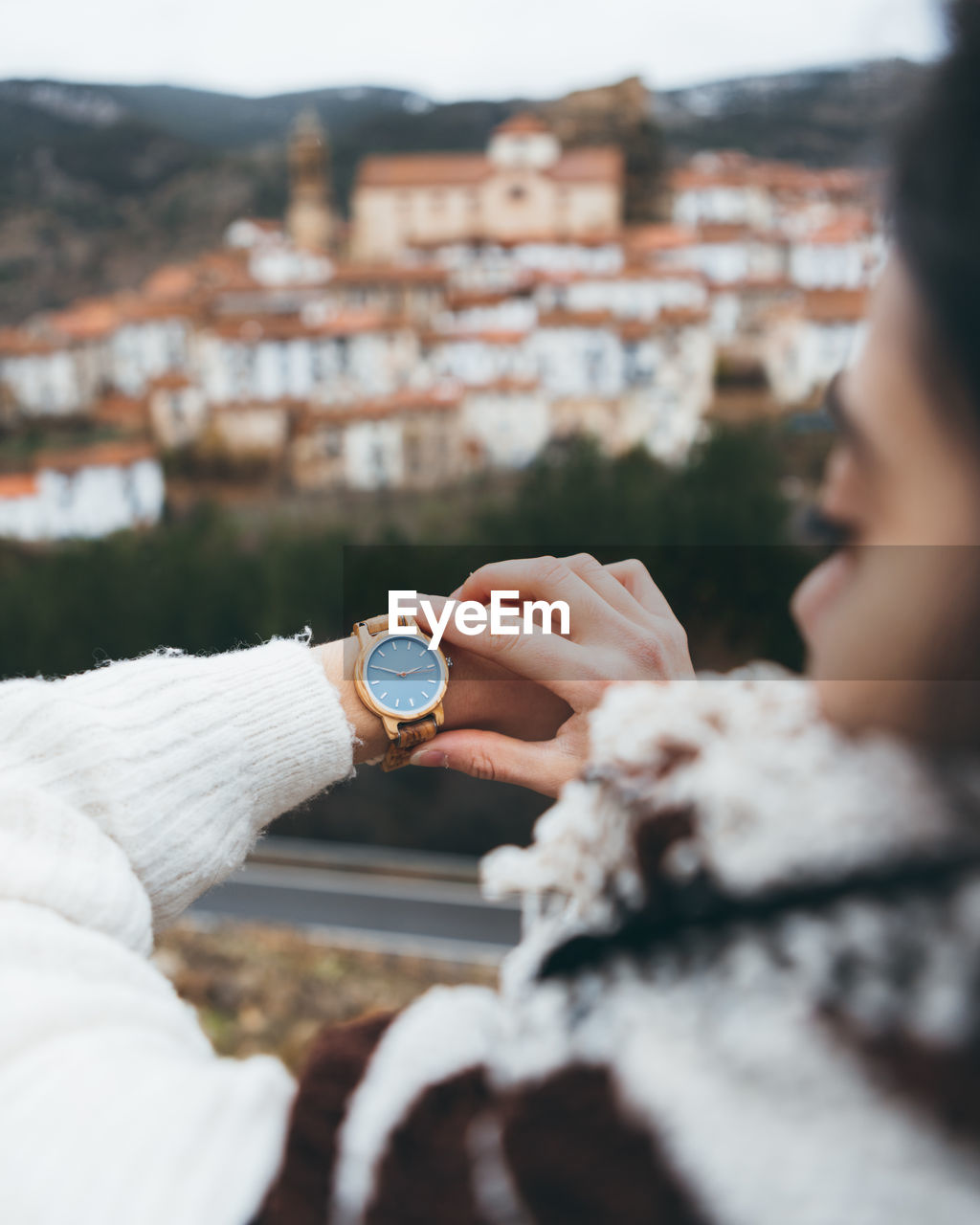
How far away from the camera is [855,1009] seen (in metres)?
0.22

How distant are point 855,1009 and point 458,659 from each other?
0.43 metres

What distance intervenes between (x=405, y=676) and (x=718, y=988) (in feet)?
1.29

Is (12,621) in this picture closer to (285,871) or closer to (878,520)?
(285,871)

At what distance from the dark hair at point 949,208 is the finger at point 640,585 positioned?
0.38 metres

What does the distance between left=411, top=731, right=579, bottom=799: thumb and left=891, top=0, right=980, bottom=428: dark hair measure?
0.37 meters

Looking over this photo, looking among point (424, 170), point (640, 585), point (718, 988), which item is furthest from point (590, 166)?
point (718, 988)

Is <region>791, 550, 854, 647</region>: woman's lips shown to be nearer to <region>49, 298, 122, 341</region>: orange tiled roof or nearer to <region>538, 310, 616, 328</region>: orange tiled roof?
<region>538, 310, 616, 328</region>: orange tiled roof

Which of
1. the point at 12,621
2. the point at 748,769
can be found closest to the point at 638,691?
the point at 748,769

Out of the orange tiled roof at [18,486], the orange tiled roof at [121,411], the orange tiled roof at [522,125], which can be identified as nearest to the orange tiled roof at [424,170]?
the orange tiled roof at [522,125]

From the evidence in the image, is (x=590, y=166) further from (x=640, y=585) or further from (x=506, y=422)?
(x=640, y=585)

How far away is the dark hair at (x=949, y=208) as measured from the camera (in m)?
0.23

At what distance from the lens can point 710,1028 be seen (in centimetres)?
23

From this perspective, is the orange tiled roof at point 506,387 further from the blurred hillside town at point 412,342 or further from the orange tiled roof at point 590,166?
the orange tiled roof at point 590,166

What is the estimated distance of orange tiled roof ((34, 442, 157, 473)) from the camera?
28.0 ft
